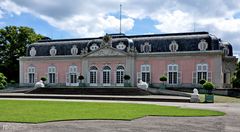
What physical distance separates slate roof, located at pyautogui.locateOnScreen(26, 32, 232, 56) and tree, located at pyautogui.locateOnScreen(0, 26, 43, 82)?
3.48 metres

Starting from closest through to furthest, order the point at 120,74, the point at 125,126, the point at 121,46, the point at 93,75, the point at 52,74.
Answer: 1. the point at 125,126
2. the point at 121,46
3. the point at 120,74
4. the point at 93,75
5. the point at 52,74

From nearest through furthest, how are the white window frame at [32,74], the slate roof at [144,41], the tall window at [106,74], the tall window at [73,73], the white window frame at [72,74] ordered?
the slate roof at [144,41], the tall window at [106,74], the white window frame at [72,74], the tall window at [73,73], the white window frame at [32,74]

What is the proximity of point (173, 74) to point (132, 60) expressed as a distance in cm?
594

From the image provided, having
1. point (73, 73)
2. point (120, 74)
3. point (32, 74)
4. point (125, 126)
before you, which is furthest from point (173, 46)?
point (125, 126)

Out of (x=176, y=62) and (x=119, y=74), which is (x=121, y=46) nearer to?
(x=119, y=74)

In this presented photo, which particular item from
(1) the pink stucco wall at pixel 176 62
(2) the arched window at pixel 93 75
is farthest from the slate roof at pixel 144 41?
(2) the arched window at pixel 93 75

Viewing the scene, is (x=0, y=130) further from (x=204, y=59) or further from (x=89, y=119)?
(x=204, y=59)

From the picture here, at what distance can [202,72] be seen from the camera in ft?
150

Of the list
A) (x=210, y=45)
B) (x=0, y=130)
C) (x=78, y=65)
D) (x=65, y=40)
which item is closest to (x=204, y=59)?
(x=210, y=45)

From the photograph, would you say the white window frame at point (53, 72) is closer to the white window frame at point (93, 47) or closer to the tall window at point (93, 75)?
the tall window at point (93, 75)

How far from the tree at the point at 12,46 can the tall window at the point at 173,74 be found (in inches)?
998

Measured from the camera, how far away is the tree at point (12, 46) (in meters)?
57.3

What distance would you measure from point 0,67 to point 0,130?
48.0 meters

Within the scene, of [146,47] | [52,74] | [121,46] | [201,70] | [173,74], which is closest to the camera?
[201,70]
